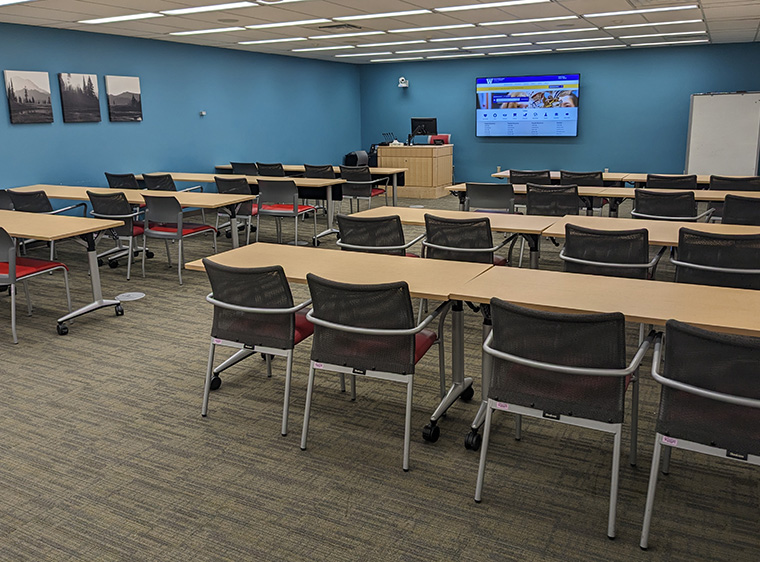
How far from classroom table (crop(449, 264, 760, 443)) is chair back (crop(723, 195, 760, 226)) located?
277 cm

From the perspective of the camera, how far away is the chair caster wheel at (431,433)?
10.0 feet

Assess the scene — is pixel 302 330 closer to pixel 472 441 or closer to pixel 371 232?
pixel 472 441

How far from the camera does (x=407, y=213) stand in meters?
5.24

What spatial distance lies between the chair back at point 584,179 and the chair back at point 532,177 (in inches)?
7.4

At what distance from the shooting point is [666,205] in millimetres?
5719

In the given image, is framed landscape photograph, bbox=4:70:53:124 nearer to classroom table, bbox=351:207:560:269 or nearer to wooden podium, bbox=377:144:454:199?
classroom table, bbox=351:207:560:269

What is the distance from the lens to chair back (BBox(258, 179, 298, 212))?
7.42 m

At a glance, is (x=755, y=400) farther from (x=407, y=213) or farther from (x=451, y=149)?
(x=451, y=149)

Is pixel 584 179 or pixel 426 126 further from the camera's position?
pixel 426 126

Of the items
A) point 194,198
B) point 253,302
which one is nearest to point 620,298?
point 253,302

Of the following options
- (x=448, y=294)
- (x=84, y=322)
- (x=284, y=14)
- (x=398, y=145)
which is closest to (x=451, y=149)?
(x=398, y=145)

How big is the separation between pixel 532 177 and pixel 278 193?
10.2 ft

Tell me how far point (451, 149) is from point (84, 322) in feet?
31.3

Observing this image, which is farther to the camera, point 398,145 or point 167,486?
A: point 398,145
